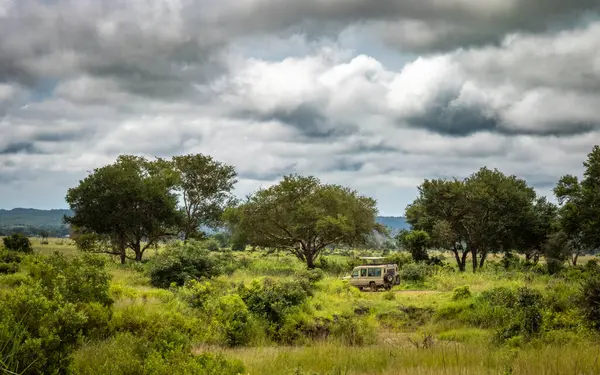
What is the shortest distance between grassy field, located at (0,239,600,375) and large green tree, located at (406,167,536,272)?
16.8 meters

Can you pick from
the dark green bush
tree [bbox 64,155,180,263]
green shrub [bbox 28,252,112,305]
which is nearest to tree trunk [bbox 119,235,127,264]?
tree [bbox 64,155,180,263]

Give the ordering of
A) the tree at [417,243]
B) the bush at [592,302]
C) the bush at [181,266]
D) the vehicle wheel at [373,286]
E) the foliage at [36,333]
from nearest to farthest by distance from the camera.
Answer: the foliage at [36,333] < the bush at [592,302] < the bush at [181,266] < the vehicle wheel at [373,286] < the tree at [417,243]

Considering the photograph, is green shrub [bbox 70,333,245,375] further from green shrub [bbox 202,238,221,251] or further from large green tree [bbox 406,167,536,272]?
large green tree [bbox 406,167,536,272]

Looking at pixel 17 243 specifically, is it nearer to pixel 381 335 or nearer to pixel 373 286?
pixel 373 286

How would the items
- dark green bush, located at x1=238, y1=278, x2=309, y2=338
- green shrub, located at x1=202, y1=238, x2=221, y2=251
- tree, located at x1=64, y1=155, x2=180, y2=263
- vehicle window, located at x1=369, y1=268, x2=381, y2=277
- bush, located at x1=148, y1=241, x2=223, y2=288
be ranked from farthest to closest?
tree, located at x1=64, y1=155, x2=180, y2=263 → green shrub, located at x1=202, y1=238, x2=221, y2=251 → vehicle window, located at x1=369, y1=268, x2=381, y2=277 → bush, located at x1=148, y1=241, x2=223, y2=288 → dark green bush, located at x1=238, y1=278, x2=309, y2=338

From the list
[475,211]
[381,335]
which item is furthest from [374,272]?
[475,211]

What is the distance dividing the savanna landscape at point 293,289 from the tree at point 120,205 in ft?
0.47

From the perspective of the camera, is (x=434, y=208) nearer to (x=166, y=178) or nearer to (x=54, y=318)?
(x=166, y=178)

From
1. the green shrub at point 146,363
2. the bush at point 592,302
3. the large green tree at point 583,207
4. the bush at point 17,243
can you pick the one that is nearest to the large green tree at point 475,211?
the large green tree at point 583,207

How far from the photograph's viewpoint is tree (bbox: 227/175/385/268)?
47594 millimetres

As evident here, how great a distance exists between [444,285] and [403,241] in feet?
50.5

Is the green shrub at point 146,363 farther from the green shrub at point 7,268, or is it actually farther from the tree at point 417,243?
the tree at point 417,243

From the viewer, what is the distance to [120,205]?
5138cm

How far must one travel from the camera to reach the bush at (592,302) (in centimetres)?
1455
